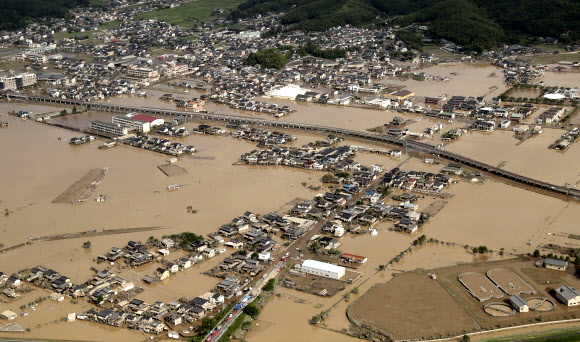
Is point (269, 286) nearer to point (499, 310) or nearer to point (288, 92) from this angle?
point (499, 310)

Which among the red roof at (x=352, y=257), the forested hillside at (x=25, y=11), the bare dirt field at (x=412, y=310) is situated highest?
the forested hillside at (x=25, y=11)

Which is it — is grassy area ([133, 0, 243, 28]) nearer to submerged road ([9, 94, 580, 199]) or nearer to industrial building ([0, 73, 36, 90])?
industrial building ([0, 73, 36, 90])

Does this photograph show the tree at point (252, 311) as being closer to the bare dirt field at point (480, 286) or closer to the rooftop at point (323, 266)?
the rooftop at point (323, 266)

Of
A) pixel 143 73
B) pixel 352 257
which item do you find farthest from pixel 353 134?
pixel 143 73

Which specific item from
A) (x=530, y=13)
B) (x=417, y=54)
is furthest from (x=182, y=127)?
(x=530, y=13)

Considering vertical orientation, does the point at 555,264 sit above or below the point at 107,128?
below

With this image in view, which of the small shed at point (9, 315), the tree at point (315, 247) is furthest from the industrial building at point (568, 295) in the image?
the small shed at point (9, 315)
